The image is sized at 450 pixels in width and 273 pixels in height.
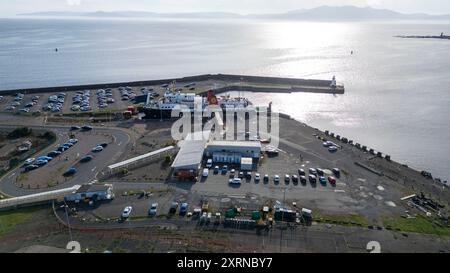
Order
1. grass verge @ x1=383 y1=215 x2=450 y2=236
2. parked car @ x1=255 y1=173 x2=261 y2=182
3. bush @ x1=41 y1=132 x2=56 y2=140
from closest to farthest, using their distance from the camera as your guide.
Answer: grass verge @ x1=383 y1=215 x2=450 y2=236
parked car @ x1=255 y1=173 x2=261 y2=182
bush @ x1=41 y1=132 x2=56 y2=140

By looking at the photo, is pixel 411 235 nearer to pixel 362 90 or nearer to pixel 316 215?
pixel 316 215

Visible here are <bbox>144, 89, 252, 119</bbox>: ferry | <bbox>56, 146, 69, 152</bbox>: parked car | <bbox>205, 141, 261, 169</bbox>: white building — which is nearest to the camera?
<bbox>205, 141, 261, 169</bbox>: white building

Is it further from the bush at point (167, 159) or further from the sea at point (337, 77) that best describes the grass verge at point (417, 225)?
the bush at point (167, 159)

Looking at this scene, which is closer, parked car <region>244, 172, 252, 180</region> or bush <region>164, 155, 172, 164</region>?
parked car <region>244, 172, 252, 180</region>

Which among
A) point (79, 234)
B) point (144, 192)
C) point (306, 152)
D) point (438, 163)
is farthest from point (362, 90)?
point (79, 234)

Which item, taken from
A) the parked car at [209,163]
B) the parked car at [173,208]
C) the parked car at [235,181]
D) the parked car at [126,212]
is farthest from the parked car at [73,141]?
the parked car at [235,181]

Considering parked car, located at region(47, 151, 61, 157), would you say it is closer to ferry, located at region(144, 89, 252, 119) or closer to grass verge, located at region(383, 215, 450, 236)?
ferry, located at region(144, 89, 252, 119)

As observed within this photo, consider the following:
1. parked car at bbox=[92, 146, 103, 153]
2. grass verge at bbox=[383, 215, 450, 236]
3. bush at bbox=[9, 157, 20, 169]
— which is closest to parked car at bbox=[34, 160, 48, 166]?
bush at bbox=[9, 157, 20, 169]
